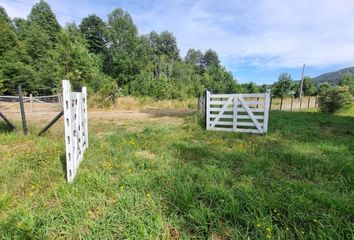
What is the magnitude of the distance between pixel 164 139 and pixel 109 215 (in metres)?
3.15

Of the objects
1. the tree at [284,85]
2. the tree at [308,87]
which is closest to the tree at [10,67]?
the tree at [284,85]

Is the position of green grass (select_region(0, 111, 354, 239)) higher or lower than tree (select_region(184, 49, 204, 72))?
lower

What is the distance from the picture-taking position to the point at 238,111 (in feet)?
20.3

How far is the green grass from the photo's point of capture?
184 cm

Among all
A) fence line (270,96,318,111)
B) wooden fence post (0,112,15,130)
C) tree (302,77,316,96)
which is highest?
tree (302,77,316,96)

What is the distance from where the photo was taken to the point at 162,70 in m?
47.3

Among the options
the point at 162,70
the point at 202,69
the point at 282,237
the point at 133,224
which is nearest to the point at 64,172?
the point at 133,224

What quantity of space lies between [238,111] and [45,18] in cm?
4356

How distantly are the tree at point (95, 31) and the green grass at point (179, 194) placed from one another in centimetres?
4264

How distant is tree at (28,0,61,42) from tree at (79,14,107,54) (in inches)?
210

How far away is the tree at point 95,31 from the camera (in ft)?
136

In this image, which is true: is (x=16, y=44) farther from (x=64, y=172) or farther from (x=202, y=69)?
(x=202, y=69)

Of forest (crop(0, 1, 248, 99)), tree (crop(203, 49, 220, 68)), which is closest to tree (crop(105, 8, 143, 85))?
forest (crop(0, 1, 248, 99))

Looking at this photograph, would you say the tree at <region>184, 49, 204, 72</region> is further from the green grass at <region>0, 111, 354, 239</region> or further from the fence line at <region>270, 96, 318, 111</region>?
the green grass at <region>0, 111, 354, 239</region>
